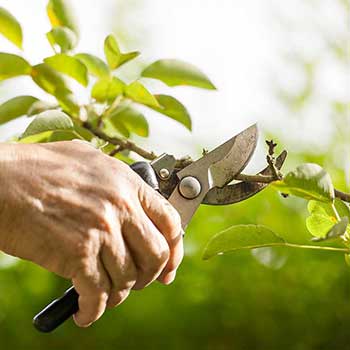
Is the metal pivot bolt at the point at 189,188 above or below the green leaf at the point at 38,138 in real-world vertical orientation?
below

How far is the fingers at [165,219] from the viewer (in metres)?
0.91

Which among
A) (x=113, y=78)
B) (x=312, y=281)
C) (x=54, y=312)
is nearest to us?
(x=54, y=312)

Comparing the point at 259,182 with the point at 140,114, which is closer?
the point at 259,182

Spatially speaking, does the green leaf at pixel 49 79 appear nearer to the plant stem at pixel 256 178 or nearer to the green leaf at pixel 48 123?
the green leaf at pixel 48 123

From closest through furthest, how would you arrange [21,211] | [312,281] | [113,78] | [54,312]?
[21,211] < [54,312] < [113,78] < [312,281]

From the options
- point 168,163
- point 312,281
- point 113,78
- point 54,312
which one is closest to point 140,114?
point 113,78

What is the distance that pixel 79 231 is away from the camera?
0.85 m

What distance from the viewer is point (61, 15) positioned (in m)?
1.24

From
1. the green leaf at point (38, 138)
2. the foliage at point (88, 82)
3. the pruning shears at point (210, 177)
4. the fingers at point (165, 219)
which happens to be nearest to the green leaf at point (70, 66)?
the foliage at point (88, 82)

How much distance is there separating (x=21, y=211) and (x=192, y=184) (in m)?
0.26

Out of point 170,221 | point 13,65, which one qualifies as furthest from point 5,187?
point 13,65

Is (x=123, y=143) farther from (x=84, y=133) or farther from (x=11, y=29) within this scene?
(x=11, y=29)

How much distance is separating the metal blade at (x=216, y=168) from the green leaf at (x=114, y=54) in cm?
23

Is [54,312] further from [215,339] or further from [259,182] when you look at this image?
[215,339]
